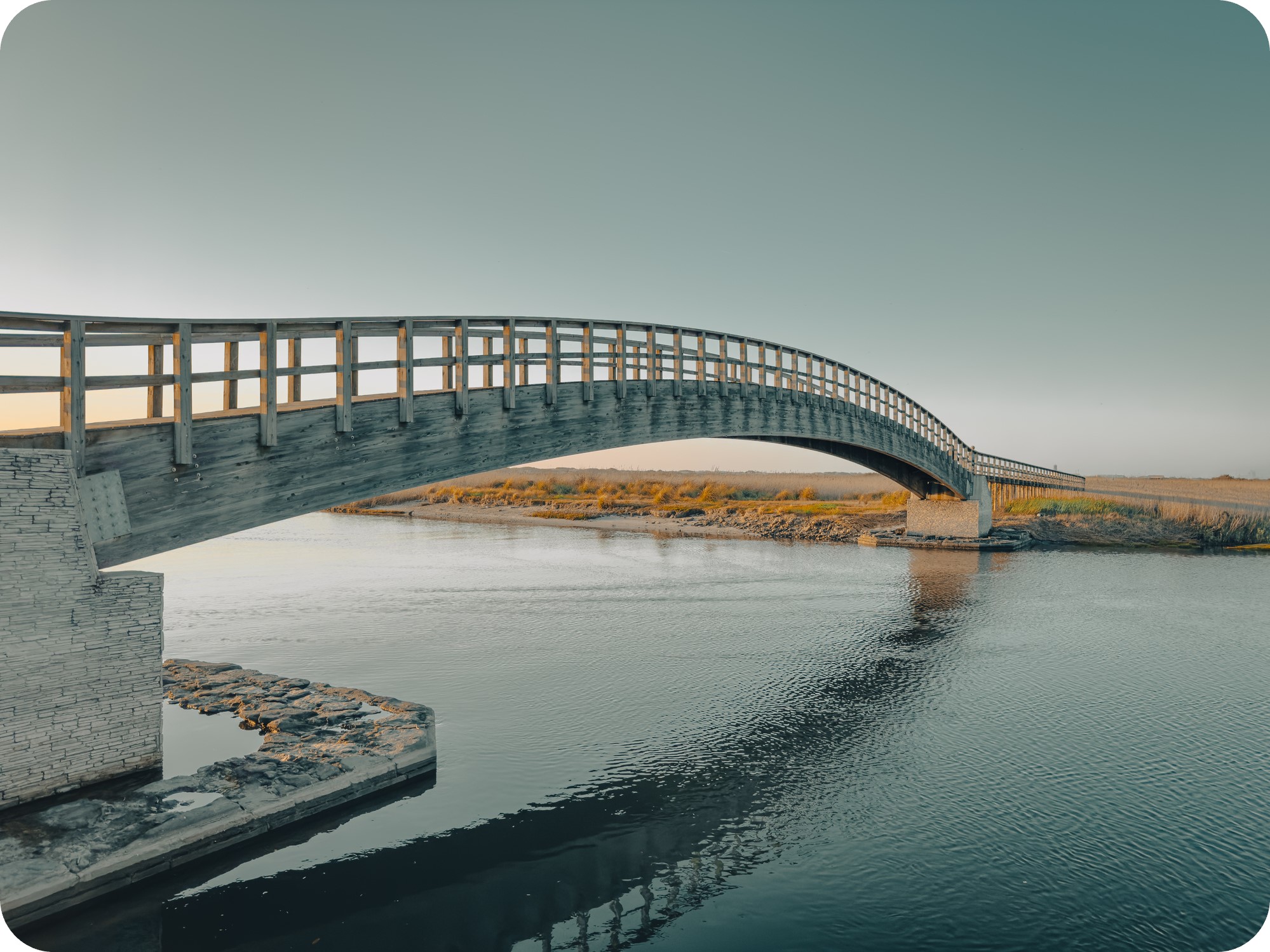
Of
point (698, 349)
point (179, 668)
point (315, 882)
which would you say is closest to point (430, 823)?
point (315, 882)

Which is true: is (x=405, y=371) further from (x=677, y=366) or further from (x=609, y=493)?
(x=609, y=493)

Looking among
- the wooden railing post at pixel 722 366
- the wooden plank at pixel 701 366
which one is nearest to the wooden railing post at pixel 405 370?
the wooden plank at pixel 701 366

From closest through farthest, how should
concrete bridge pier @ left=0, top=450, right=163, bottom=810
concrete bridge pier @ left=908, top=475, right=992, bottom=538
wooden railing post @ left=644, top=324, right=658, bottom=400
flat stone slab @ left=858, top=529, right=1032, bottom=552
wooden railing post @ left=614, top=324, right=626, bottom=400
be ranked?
1. concrete bridge pier @ left=0, top=450, right=163, bottom=810
2. wooden railing post @ left=614, top=324, right=626, bottom=400
3. wooden railing post @ left=644, top=324, right=658, bottom=400
4. flat stone slab @ left=858, top=529, right=1032, bottom=552
5. concrete bridge pier @ left=908, top=475, right=992, bottom=538

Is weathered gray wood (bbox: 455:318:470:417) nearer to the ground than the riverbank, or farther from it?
farther from it

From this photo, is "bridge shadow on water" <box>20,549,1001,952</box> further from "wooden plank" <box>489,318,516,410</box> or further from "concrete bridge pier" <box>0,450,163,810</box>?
"wooden plank" <box>489,318,516,410</box>

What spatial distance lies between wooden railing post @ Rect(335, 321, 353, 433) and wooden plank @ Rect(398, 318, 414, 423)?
861 mm

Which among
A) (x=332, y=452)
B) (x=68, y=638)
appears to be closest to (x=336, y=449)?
(x=332, y=452)

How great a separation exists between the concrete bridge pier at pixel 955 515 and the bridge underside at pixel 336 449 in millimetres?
27375

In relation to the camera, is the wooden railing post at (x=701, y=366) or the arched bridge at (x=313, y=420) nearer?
the arched bridge at (x=313, y=420)

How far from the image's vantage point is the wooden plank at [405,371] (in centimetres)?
1255

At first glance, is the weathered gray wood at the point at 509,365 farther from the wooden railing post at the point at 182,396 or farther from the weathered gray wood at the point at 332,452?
the wooden railing post at the point at 182,396

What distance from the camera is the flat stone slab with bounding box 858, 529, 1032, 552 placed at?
137 ft

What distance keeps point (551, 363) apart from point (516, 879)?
32.2 feet

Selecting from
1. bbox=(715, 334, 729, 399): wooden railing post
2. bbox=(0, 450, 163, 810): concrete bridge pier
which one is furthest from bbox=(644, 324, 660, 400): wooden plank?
bbox=(0, 450, 163, 810): concrete bridge pier
